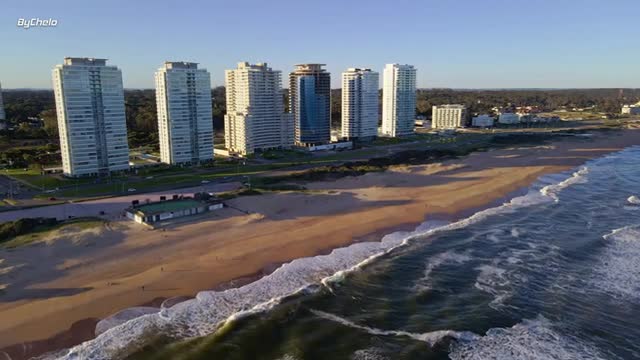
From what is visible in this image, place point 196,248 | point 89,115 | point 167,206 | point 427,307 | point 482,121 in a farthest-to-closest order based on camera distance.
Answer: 1. point 482,121
2. point 89,115
3. point 167,206
4. point 196,248
5. point 427,307

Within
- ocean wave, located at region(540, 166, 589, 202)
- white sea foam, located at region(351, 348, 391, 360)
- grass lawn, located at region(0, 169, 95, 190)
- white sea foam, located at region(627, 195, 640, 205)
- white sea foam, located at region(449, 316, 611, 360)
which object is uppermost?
grass lawn, located at region(0, 169, 95, 190)

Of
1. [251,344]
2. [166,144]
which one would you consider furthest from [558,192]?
[166,144]

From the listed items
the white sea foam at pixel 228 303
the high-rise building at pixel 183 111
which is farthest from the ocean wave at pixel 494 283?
the high-rise building at pixel 183 111

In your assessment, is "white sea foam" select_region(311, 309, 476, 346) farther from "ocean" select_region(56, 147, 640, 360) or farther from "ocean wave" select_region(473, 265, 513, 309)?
"ocean wave" select_region(473, 265, 513, 309)

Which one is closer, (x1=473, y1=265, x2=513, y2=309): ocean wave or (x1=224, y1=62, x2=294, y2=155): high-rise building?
(x1=473, y1=265, x2=513, y2=309): ocean wave

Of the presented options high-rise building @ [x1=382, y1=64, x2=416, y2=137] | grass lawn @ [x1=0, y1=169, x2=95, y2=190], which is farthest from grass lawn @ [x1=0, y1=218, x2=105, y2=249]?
high-rise building @ [x1=382, y1=64, x2=416, y2=137]

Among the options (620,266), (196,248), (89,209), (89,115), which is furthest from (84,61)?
(620,266)

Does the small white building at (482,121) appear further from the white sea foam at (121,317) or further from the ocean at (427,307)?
the white sea foam at (121,317)

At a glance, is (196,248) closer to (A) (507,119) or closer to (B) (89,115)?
(B) (89,115)
